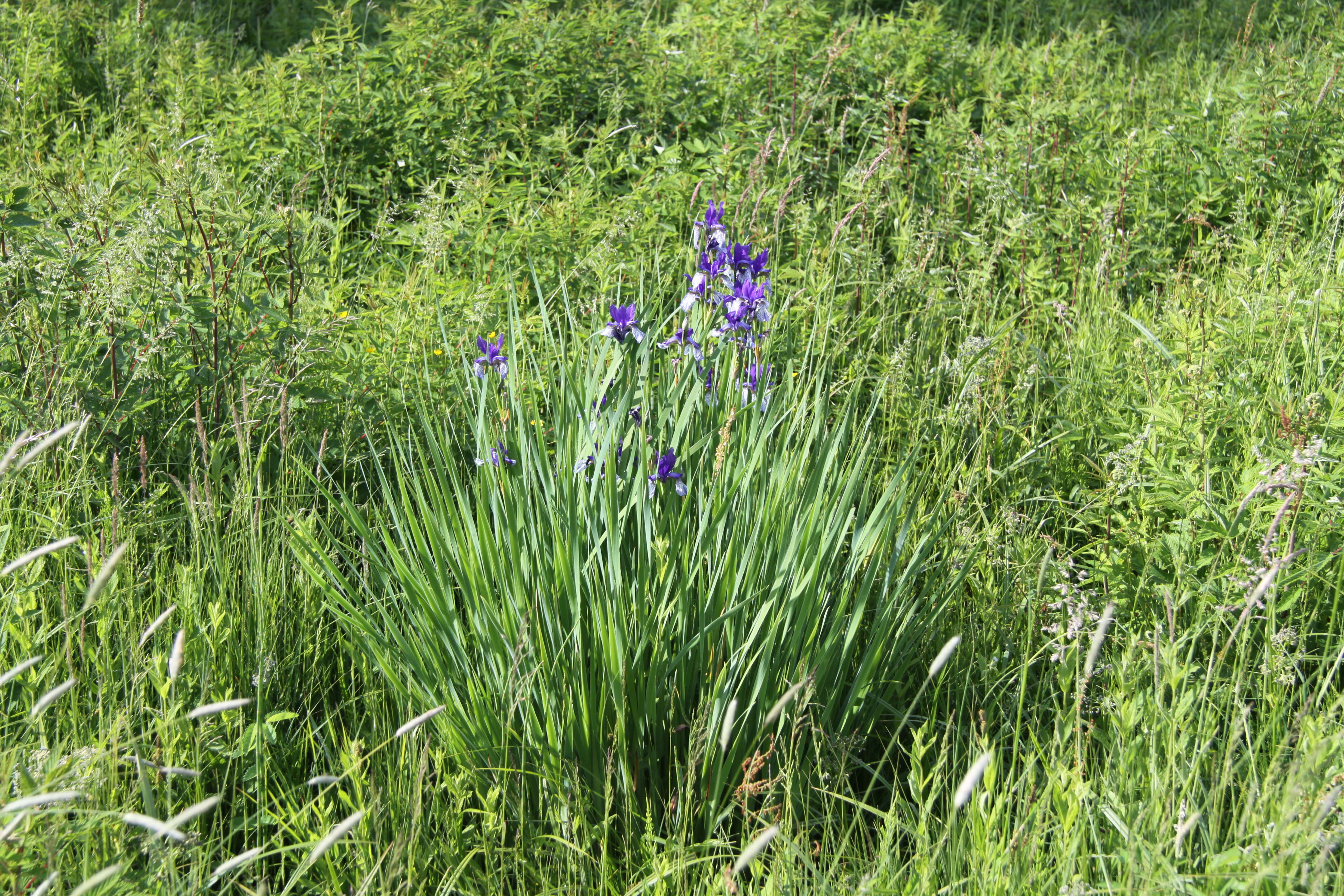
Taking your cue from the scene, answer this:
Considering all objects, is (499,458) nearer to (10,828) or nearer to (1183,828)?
(10,828)

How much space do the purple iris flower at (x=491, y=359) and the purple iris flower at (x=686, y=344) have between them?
352 millimetres

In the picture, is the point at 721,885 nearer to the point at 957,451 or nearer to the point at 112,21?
the point at 957,451

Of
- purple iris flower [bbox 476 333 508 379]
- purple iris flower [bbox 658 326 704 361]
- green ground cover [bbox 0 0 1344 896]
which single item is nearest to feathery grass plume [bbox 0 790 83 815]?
green ground cover [bbox 0 0 1344 896]

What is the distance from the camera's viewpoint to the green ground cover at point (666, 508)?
1590mm

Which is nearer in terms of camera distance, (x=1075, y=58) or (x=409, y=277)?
(x=409, y=277)

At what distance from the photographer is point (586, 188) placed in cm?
352

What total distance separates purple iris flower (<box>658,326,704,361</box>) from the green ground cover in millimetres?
36

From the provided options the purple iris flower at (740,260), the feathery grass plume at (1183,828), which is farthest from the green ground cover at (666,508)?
the purple iris flower at (740,260)

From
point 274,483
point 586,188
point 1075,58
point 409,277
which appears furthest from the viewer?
point 1075,58

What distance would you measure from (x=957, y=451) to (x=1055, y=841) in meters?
1.39

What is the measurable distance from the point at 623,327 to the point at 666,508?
0.38 meters

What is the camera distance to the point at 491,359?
6.93ft

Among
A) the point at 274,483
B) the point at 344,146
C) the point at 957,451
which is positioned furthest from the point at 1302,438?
the point at 344,146

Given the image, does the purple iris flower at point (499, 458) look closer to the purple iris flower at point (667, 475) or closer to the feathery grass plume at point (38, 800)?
the purple iris flower at point (667, 475)
